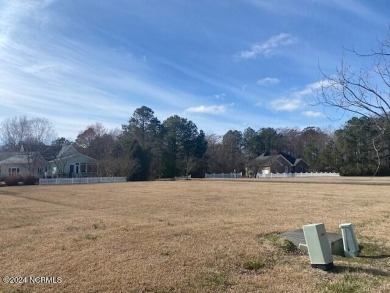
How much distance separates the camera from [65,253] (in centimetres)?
682

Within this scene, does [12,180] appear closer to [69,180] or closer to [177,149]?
[69,180]

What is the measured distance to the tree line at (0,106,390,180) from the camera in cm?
5850

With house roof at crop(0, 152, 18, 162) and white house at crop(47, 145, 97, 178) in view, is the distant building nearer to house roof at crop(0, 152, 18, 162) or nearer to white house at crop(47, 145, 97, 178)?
white house at crop(47, 145, 97, 178)

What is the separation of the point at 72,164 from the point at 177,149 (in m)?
21.7

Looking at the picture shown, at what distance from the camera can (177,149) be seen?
250 ft

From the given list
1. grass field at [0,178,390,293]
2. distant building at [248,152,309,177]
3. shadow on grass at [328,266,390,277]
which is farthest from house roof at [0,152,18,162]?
shadow on grass at [328,266,390,277]

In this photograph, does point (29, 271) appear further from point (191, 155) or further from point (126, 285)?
point (191, 155)

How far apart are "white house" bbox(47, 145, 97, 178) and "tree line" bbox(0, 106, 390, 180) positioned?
220cm

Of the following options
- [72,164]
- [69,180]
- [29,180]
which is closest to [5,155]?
[72,164]

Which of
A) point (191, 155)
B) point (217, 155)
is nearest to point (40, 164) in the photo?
point (191, 155)

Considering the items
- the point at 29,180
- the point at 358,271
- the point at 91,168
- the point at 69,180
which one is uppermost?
the point at 91,168

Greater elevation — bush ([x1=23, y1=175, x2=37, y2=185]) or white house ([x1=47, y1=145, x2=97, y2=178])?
white house ([x1=47, y1=145, x2=97, y2=178])

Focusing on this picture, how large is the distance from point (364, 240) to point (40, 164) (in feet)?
190

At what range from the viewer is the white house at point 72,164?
60.5 m
